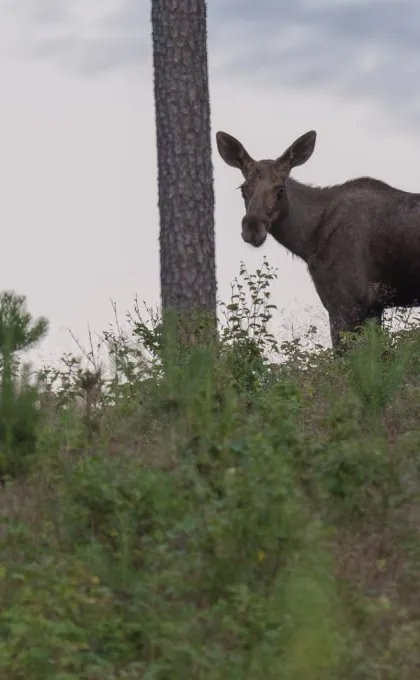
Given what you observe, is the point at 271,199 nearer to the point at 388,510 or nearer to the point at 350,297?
the point at 350,297

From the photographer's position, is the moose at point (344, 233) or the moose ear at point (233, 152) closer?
the moose at point (344, 233)

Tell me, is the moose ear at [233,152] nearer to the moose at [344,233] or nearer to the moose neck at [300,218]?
the moose at [344,233]

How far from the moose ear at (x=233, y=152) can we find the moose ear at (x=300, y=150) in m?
0.41

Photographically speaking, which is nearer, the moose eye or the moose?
the moose

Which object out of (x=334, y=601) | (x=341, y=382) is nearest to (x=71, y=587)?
(x=334, y=601)

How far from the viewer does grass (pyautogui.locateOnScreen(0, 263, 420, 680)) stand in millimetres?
4578

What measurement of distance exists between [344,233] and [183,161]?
2.05 meters

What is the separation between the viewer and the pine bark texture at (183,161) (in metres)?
12.6

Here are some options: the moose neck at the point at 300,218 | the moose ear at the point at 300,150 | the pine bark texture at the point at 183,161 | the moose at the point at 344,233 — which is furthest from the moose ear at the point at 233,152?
the moose neck at the point at 300,218

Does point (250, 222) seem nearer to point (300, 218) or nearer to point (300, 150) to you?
point (300, 218)

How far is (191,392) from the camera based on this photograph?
7.69 metres

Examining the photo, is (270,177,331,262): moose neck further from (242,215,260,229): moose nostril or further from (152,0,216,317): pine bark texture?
(152,0,216,317): pine bark texture

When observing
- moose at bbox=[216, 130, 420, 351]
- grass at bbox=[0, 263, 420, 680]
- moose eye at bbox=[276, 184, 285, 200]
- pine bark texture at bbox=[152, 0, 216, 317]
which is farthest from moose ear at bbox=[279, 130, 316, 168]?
grass at bbox=[0, 263, 420, 680]

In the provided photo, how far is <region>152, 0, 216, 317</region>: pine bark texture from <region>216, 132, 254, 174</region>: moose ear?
51cm
